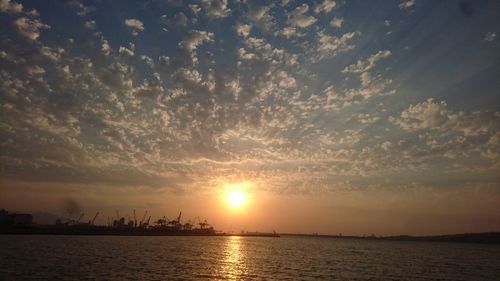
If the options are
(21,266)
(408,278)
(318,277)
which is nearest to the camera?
(21,266)

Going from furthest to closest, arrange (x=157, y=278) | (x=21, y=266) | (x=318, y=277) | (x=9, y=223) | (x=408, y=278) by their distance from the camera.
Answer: (x=9, y=223)
(x=408, y=278)
(x=318, y=277)
(x=21, y=266)
(x=157, y=278)

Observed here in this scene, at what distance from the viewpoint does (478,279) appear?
71562 millimetres

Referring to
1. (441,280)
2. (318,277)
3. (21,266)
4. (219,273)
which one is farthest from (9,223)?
(441,280)

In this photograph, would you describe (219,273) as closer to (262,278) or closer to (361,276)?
(262,278)

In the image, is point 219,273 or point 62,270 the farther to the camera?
point 219,273

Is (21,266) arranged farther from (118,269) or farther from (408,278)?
(408,278)

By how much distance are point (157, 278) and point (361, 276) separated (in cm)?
3741

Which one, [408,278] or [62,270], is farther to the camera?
[408,278]

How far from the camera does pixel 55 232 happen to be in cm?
19812

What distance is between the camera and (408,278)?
67500mm

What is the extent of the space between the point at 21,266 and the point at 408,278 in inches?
2655

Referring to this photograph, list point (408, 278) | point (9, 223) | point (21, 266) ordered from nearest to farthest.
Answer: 1. point (21, 266)
2. point (408, 278)
3. point (9, 223)

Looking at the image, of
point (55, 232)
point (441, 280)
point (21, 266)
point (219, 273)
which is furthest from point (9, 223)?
point (441, 280)

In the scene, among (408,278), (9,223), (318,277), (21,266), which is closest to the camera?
(21,266)
